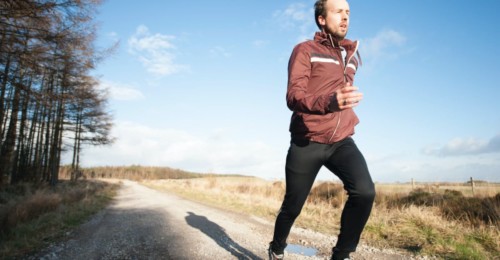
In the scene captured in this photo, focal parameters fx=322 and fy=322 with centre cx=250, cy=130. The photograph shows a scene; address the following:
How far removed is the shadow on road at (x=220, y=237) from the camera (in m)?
4.20

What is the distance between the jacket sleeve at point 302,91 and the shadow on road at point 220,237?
2.50m

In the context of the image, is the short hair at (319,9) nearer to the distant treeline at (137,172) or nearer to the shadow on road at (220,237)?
the shadow on road at (220,237)

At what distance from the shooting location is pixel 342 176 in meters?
2.72

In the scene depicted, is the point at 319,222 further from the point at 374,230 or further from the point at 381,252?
the point at 381,252

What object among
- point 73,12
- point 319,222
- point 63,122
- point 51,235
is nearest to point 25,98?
point 73,12

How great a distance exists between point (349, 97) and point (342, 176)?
1.01 meters

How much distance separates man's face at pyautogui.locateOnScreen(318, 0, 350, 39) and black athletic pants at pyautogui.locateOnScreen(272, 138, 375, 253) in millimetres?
959

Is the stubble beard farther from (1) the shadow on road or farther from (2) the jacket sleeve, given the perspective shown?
(1) the shadow on road

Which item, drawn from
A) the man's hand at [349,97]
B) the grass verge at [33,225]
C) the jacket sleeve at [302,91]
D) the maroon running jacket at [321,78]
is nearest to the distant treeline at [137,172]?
the grass verge at [33,225]

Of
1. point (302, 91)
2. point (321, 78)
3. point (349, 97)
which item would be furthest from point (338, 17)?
point (349, 97)

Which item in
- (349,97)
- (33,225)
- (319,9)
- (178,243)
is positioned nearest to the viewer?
(349,97)

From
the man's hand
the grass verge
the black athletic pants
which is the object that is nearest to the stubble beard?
the black athletic pants

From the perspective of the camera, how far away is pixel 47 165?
2372 cm

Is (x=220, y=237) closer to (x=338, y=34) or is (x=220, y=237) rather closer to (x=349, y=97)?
(x=338, y=34)
